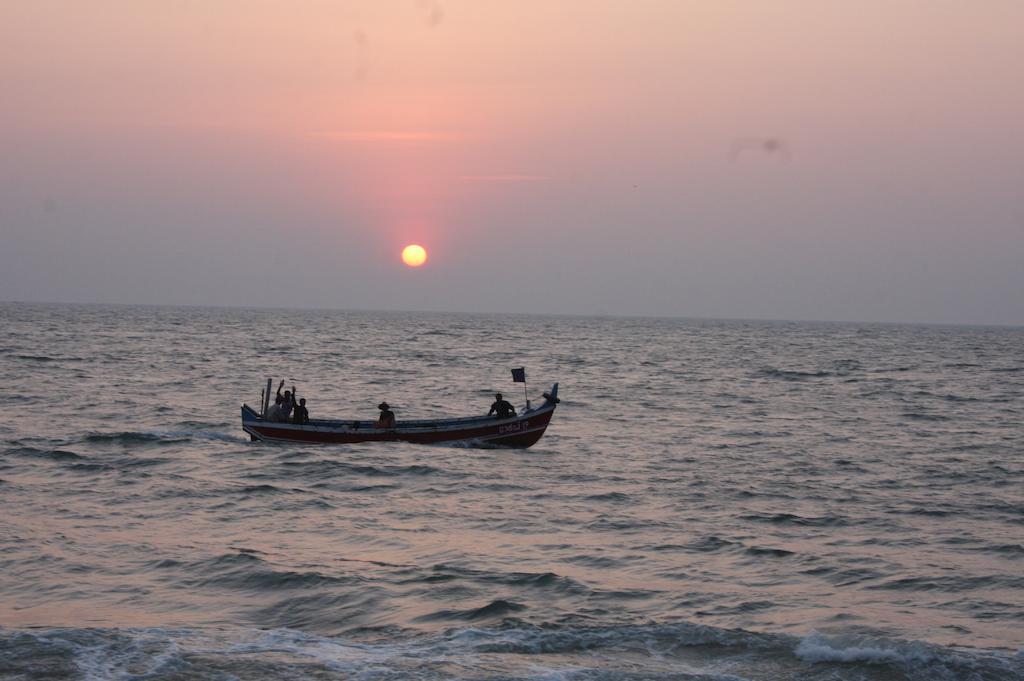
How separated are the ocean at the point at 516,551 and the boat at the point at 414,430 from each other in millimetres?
474

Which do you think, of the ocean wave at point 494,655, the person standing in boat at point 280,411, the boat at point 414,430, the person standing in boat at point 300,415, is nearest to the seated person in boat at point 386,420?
the boat at point 414,430

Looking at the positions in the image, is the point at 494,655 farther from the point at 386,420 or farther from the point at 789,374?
the point at 789,374

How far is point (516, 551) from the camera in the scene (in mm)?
18641

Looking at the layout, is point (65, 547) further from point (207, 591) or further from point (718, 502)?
point (718, 502)

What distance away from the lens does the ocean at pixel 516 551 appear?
1318cm

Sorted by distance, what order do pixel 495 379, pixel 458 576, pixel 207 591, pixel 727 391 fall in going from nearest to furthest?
pixel 207 591, pixel 458 576, pixel 727 391, pixel 495 379

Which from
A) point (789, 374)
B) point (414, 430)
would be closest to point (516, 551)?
point (414, 430)

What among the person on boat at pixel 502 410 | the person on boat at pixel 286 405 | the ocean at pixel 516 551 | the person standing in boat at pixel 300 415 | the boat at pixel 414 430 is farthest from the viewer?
the person on boat at pixel 286 405

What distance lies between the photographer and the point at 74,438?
1266 inches

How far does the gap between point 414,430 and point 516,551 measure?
45.2 ft

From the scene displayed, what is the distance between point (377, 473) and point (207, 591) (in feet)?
38.3

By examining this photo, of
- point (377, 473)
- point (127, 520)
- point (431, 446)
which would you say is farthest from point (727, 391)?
point (127, 520)

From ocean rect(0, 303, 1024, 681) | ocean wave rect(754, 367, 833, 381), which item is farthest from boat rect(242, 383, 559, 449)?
ocean wave rect(754, 367, 833, 381)

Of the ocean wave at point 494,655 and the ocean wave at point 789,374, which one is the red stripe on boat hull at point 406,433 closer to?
the ocean wave at point 494,655
